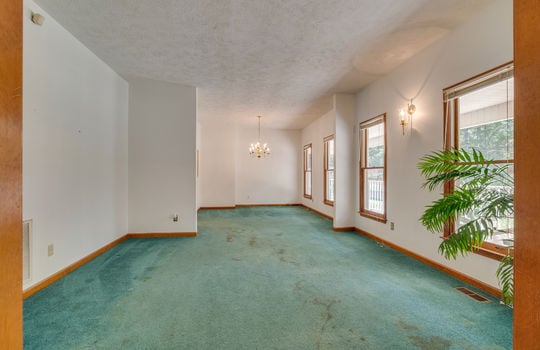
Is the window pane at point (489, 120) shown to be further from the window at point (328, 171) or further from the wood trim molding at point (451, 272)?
the window at point (328, 171)

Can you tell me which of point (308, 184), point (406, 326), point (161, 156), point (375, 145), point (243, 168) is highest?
point (375, 145)

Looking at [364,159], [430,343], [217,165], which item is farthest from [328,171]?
[430,343]

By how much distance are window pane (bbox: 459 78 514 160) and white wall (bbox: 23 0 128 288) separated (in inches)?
186

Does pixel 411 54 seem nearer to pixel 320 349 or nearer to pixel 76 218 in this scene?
pixel 320 349

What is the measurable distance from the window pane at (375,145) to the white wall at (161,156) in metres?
3.49

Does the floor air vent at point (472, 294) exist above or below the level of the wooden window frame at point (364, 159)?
below

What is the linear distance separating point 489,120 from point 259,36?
9.04 feet

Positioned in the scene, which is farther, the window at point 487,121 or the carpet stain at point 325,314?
the window at point 487,121

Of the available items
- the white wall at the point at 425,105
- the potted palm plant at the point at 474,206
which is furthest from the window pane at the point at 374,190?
the potted palm plant at the point at 474,206

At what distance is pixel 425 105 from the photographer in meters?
3.41

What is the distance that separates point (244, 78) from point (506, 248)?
4.25 metres

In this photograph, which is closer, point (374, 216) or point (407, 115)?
point (407, 115)

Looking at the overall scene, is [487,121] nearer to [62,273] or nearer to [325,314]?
[325,314]

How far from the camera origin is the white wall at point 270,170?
933 cm
